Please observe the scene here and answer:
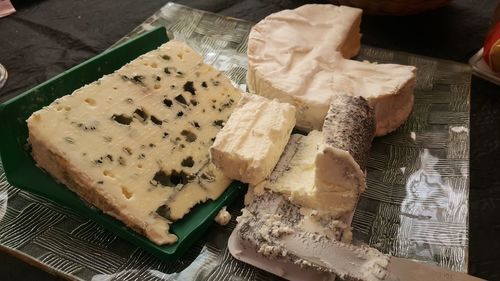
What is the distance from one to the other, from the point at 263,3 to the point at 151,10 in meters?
0.48

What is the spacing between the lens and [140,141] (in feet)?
3.86

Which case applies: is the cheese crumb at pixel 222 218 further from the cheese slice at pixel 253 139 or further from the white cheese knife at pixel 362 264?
the white cheese knife at pixel 362 264

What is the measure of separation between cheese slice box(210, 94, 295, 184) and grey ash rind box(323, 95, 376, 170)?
123 mm

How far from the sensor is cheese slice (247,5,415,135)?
128 cm

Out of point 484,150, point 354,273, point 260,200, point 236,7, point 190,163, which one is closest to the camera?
point 354,273

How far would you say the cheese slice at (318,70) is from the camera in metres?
1.28

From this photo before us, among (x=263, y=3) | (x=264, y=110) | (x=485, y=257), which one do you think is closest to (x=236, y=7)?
(x=263, y=3)

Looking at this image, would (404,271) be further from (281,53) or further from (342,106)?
(281,53)

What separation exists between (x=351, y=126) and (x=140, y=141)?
51 centimetres

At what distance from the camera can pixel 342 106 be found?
115 centimetres

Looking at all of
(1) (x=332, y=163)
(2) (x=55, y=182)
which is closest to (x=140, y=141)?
(2) (x=55, y=182)

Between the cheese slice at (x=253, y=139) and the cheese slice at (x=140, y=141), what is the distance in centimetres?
8

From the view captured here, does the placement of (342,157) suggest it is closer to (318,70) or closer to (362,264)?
(362,264)

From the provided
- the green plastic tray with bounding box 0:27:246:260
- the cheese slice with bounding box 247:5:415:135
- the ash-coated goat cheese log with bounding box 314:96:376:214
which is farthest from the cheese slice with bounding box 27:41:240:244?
the ash-coated goat cheese log with bounding box 314:96:376:214
